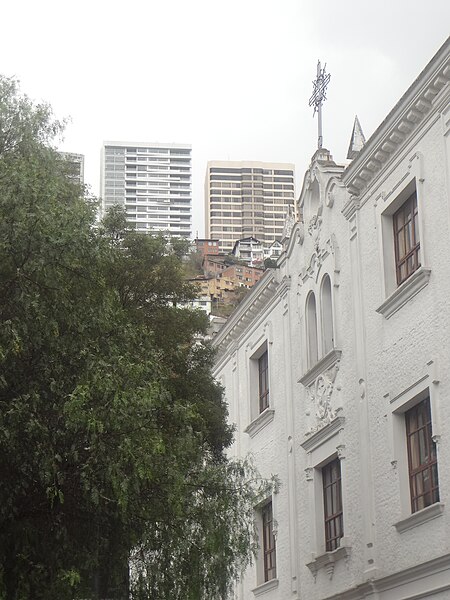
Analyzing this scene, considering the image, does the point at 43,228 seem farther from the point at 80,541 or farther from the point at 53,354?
the point at 80,541

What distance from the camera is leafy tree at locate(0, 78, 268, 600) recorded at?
1393 cm

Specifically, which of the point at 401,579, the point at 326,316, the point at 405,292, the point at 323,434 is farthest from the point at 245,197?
the point at 401,579

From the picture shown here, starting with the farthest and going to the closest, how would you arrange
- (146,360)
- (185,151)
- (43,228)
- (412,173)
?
(185,151) → (412,173) → (146,360) → (43,228)

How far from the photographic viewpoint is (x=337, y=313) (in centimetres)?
2128

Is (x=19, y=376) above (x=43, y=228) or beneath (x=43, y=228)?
beneath

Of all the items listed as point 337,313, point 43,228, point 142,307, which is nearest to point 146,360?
point 43,228

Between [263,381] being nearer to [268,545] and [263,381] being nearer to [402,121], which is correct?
[268,545]

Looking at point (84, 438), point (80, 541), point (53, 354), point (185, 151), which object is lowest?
point (80, 541)

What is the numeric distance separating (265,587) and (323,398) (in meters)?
5.41

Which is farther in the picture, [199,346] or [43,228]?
[199,346]

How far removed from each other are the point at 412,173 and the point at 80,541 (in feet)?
26.6

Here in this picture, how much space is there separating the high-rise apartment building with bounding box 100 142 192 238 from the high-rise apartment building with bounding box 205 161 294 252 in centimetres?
468

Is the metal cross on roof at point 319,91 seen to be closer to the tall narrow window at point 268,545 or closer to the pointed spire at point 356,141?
the pointed spire at point 356,141

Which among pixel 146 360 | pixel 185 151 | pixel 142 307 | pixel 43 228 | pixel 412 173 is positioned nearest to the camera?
pixel 43 228
